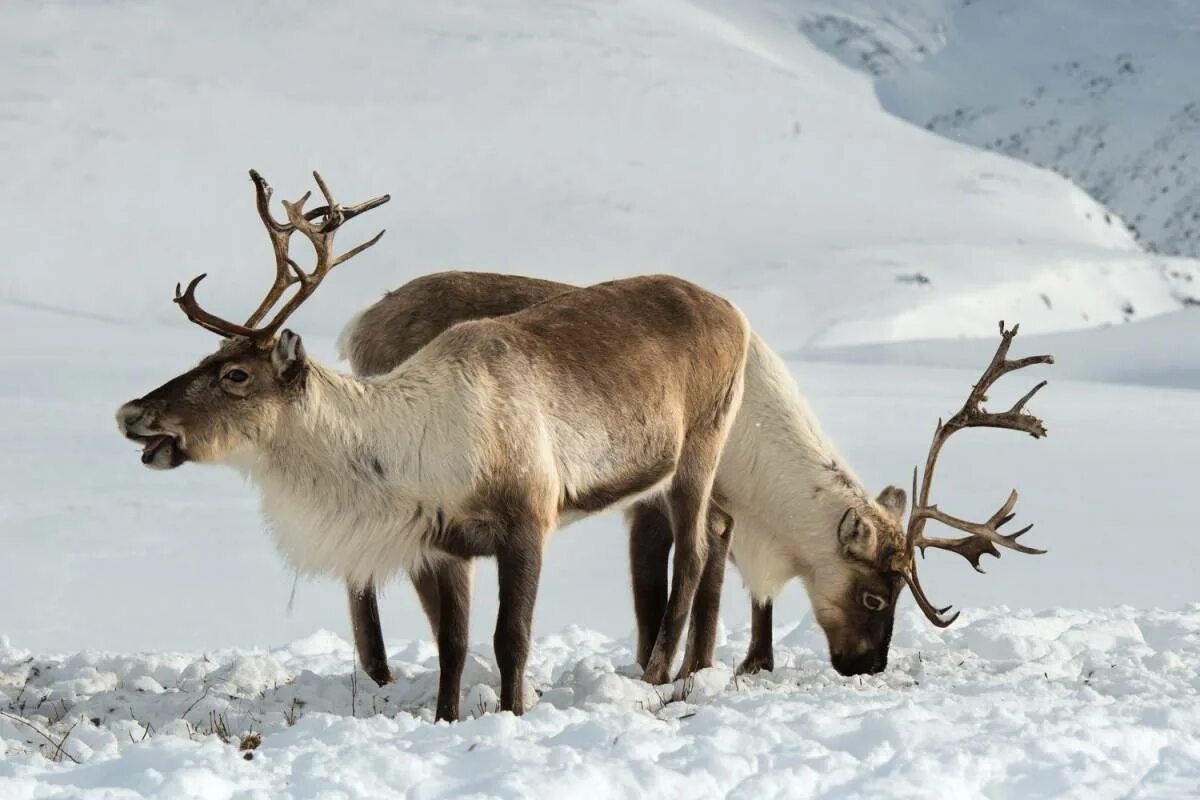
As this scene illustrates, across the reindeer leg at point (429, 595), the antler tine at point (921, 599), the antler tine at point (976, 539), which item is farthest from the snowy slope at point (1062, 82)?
the reindeer leg at point (429, 595)

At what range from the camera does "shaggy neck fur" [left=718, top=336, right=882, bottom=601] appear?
7.98 metres

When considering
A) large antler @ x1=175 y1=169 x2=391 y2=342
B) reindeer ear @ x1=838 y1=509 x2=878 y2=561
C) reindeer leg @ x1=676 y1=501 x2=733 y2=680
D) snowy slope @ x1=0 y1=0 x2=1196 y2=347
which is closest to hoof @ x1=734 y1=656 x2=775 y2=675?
reindeer leg @ x1=676 y1=501 x2=733 y2=680

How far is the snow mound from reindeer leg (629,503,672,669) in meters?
0.23

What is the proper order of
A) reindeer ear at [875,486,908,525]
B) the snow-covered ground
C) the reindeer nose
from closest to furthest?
the snow-covered ground → the reindeer nose → reindeer ear at [875,486,908,525]

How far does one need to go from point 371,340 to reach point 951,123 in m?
54.1

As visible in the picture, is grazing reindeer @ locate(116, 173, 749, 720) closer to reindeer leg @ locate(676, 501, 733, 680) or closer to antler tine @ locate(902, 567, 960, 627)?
reindeer leg @ locate(676, 501, 733, 680)

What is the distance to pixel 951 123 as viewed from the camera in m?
59.1

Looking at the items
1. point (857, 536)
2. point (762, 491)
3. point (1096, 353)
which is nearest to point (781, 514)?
point (762, 491)

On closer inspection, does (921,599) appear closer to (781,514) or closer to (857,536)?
(857,536)

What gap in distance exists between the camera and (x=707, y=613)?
26.2ft

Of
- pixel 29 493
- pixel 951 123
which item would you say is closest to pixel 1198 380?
pixel 29 493

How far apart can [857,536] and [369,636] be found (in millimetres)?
2276

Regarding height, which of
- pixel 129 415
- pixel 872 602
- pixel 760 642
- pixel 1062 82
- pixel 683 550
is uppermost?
pixel 1062 82

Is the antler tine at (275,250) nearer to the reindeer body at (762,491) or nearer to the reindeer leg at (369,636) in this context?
the reindeer body at (762,491)
